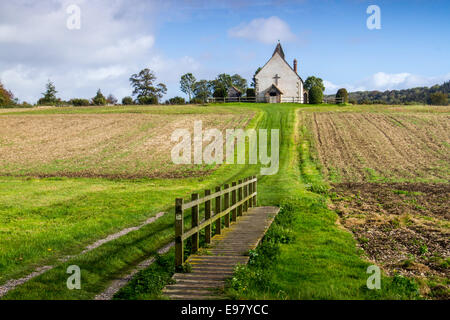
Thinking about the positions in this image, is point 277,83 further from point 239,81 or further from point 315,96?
point 239,81

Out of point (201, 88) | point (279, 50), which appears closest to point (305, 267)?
point (279, 50)

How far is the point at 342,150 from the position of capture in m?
41.8

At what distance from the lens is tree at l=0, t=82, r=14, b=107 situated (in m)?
108

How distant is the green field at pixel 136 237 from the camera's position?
861 cm

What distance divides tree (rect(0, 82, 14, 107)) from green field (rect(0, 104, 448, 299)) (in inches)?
3404

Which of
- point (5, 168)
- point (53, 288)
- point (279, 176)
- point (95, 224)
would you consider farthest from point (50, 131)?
point (53, 288)

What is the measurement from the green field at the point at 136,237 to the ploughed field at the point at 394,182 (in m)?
0.88

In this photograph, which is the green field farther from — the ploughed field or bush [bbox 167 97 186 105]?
bush [bbox 167 97 186 105]

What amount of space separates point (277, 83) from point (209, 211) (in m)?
84.5

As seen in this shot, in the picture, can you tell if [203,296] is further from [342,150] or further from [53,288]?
[342,150]

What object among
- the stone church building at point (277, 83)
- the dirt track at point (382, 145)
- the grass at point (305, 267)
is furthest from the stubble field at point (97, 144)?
the stone church building at point (277, 83)

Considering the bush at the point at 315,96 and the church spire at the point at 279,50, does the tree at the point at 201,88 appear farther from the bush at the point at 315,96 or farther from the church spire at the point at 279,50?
the bush at the point at 315,96

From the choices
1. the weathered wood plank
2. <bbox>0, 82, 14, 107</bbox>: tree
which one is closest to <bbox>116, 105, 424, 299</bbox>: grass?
the weathered wood plank
